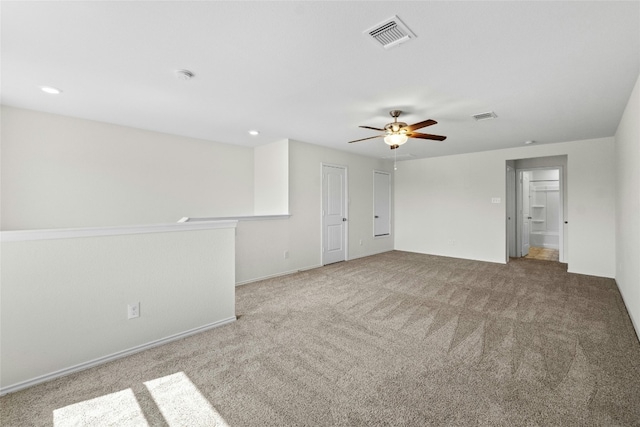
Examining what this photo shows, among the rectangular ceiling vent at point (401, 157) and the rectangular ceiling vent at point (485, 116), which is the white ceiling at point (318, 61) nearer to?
the rectangular ceiling vent at point (485, 116)

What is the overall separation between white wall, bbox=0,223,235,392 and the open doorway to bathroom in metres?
6.34

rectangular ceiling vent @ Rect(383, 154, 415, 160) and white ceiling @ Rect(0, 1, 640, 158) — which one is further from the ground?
rectangular ceiling vent @ Rect(383, 154, 415, 160)

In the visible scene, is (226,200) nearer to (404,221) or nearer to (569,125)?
(404,221)

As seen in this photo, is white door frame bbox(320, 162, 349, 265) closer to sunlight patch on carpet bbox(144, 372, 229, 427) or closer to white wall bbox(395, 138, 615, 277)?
white wall bbox(395, 138, 615, 277)

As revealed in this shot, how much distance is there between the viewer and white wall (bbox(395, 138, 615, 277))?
16.2ft

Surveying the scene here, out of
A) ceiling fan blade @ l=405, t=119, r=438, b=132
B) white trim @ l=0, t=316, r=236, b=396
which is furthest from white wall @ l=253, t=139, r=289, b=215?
white trim @ l=0, t=316, r=236, b=396

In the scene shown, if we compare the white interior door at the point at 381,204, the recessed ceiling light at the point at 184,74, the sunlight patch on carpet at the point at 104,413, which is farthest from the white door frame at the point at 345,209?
the sunlight patch on carpet at the point at 104,413

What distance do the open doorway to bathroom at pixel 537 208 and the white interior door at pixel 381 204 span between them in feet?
8.78

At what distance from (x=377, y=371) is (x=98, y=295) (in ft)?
7.61

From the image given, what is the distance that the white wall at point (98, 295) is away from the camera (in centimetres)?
195

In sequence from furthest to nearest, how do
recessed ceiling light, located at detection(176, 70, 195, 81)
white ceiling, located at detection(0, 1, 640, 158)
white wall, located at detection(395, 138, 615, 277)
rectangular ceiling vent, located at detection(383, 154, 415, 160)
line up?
rectangular ceiling vent, located at detection(383, 154, 415, 160), white wall, located at detection(395, 138, 615, 277), recessed ceiling light, located at detection(176, 70, 195, 81), white ceiling, located at detection(0, 1, 640, 158)

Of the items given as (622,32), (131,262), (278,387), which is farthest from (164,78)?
(622,32)

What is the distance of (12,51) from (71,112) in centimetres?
167

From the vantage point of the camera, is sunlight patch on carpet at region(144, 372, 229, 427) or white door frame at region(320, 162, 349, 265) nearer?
sunlight patch on carpet at region(144, 372, 229, 427)
